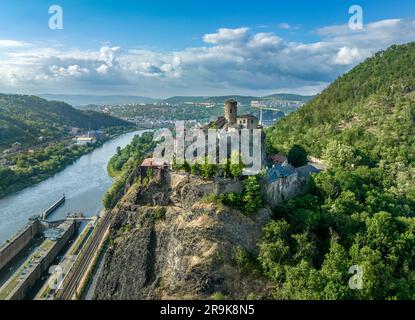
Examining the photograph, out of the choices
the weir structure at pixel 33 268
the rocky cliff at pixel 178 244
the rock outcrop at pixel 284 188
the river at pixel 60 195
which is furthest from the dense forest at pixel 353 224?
the river at pixel 60 195

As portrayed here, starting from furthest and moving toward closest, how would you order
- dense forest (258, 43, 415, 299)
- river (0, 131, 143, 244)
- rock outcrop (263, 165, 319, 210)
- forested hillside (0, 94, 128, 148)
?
1. forested hillside (0, 94, 128, 148)
2. river (0, 131, 143, 244)
3. rock outcrop (263, 165, 319, 210)
4. dense forest (258, 43, 415, 299)

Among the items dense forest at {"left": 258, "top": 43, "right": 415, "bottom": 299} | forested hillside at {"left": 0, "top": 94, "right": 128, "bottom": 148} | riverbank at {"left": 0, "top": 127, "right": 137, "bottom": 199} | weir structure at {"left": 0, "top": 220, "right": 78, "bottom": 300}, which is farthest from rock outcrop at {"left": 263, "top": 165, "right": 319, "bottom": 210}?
forested hillside at {"left": 0, "top": 94, "right": 128, "bottom": 148}

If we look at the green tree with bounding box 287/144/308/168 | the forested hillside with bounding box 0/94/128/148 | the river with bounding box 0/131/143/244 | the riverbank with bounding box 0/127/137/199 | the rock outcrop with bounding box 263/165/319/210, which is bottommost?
the river with bounding box 0/131/143/244

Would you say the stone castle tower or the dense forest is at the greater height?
the stone castle tower

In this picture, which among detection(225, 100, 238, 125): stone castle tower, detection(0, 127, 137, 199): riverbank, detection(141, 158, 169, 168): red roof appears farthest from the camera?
detection(0, 127, 137, 199): riverbank

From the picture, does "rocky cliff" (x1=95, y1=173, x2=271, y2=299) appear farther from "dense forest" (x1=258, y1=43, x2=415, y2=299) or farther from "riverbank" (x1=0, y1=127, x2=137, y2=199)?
"riverbank" (x1=0, y1=127, x2=137, y2=199)

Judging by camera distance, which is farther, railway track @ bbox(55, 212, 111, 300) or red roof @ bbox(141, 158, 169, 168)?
railway track @ bbox(55, 212, 111, 300)
